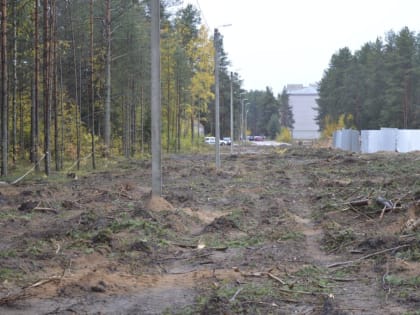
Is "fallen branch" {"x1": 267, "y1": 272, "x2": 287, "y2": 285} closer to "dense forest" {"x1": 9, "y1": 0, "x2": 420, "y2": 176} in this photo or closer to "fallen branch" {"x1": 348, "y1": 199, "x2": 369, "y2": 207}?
"fallen branch" {"x1": 348, "y1": 199, "x2": 369, "y2": 207}

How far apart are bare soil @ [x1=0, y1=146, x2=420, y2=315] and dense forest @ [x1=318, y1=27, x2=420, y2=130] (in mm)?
51030

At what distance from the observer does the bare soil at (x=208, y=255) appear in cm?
659

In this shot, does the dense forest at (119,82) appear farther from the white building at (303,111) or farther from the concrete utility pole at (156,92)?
the white building at (303,111)

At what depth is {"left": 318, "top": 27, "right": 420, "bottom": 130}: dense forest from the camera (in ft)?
212

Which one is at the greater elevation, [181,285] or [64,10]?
[64,10]

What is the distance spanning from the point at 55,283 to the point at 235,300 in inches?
97.0

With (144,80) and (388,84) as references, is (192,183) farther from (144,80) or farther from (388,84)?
(388,84)

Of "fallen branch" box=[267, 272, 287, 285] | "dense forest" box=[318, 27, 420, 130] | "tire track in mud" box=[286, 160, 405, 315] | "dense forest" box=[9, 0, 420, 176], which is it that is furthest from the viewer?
"dense forest" box=[318, 27, 420, 130]

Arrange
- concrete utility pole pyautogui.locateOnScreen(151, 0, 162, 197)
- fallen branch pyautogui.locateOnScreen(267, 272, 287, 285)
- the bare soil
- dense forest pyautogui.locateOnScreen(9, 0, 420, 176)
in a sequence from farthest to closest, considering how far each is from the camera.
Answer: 1. dense forest pyautogui.locateOnScreen(9, 0, 420, 176)
2. concrete utility pole pyautogui.locateOnScreen(151, 0, 162, 197)
3. fallen branch pyautogui.locateOnScreen(267, 272, 287, 285)
4. the bare soil

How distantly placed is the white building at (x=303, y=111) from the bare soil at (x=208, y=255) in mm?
126870

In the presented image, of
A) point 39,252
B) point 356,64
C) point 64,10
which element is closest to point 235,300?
point 39,252

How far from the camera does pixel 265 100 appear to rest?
476 ft

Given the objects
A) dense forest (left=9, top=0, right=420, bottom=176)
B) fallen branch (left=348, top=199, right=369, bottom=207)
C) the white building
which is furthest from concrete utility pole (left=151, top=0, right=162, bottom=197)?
the white building

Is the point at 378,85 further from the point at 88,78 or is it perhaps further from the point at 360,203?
the point at 360,203
